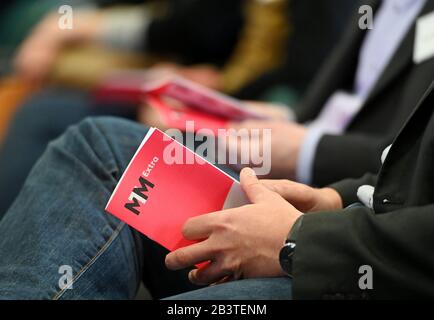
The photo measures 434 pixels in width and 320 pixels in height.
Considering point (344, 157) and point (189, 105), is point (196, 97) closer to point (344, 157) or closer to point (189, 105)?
point (189, 105)

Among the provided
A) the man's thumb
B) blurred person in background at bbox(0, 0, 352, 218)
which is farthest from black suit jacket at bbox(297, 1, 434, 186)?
blurred person in background at bbox(0, 0, 352, 218)

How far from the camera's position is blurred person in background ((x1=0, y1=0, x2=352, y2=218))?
1.52 m

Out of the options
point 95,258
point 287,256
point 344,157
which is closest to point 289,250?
point 287,256

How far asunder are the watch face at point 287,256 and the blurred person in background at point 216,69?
820 mm

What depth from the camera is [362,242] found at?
0.64 meters

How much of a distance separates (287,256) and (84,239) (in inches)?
9.6

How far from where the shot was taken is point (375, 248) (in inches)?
25.0

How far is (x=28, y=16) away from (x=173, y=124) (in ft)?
5.04

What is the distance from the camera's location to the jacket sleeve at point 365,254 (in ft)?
2.04

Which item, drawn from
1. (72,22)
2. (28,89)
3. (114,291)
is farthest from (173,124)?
(72,22)

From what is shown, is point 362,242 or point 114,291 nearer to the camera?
point 362,242

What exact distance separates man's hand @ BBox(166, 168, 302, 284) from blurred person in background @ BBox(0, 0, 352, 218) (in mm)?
740

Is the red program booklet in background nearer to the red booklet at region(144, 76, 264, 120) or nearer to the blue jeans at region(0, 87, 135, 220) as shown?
the red booklet at region(144, 76, 264, 120)
